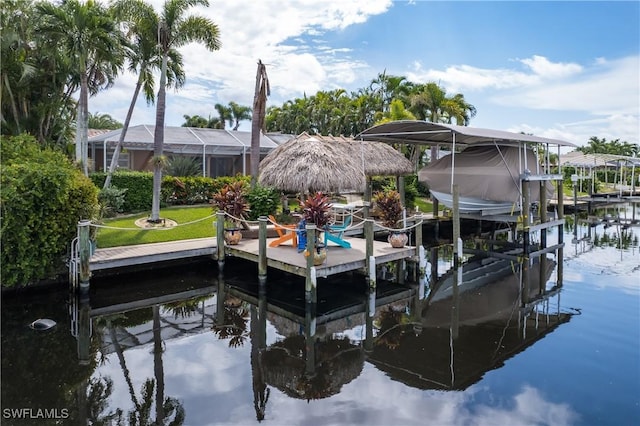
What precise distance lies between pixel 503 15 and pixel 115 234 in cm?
1474

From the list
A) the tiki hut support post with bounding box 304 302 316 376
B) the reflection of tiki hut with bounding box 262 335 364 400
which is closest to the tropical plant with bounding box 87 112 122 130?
the tiki hut support post with bounding box 304 302 316 376

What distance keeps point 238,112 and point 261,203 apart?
3606 centimetres

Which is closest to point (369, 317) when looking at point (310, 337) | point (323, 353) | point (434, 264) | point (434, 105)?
point (310, 337)

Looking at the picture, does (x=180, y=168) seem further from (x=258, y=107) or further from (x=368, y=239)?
(x=368, y=239)

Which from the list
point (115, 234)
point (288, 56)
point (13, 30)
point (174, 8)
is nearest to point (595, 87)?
point (288, 56)

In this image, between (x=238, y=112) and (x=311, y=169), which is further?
(x=238, y=112)

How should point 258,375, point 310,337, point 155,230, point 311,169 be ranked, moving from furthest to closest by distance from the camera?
point 311,169
point 155,230
point 310,337
point 258,375

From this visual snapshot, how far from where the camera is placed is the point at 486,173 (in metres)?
16.3

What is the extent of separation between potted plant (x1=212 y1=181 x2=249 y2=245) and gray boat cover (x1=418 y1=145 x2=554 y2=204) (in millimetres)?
8575

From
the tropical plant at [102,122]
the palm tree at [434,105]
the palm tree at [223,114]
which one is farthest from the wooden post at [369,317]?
the tropical plant at [102,122]

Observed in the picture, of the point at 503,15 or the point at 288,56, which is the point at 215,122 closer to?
the point at 288,56

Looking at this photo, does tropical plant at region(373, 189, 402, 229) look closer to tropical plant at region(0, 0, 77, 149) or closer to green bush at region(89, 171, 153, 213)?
green bush at region(89, 171, 153, 213)

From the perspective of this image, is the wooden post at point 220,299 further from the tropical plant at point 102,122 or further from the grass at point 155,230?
the tropical plant at point 102,122

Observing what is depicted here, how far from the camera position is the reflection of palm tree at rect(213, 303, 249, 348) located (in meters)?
8.15
